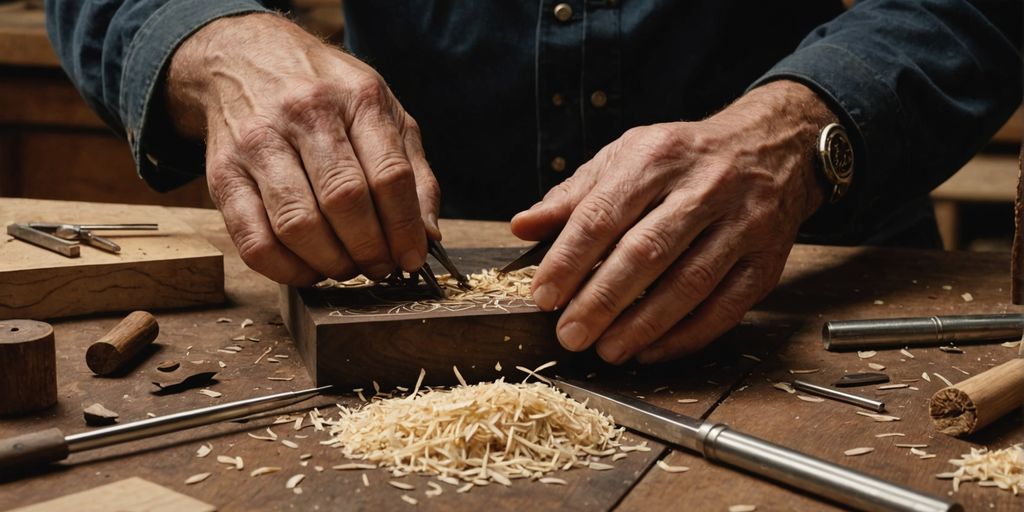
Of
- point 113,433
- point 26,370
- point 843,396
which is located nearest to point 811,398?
point 843,396

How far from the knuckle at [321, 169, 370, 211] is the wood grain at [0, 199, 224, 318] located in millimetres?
472

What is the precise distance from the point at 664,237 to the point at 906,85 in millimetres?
892

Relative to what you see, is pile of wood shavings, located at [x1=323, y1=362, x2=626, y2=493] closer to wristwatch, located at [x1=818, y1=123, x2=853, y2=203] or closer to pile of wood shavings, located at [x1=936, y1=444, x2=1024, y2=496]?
pile of wood shavings, located at [x1=936, y1=444, x2=1024, y2=496]

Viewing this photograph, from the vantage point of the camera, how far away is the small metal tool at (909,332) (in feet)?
5.78

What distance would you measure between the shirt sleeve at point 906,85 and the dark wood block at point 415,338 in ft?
2.61

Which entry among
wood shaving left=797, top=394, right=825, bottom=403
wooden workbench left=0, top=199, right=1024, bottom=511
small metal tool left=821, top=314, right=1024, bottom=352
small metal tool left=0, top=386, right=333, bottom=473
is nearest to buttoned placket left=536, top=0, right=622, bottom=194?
wooden workbench left=0, top=199, right=1024, bottom=511

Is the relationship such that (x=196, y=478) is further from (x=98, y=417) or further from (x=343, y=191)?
(x=343, y=191)

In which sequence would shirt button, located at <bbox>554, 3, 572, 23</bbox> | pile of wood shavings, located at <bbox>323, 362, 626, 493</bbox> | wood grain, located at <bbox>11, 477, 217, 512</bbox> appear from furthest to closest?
shirt button, located at <bbox>554, 3, 572, 23</bbox>, pile of wood shavings, located at <bbox>323, 362, 626, 493</bbox>, wood grain, located at <bbox>11, 477, 217, 512</bbox>

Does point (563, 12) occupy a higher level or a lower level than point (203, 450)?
higher

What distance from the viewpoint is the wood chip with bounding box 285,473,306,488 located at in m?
1.20

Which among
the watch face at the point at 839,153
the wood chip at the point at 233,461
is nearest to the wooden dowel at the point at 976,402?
the watch face at the point at 839,153

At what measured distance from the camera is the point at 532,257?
1826 millimetres

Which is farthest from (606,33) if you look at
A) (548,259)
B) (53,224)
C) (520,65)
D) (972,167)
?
(972,167)

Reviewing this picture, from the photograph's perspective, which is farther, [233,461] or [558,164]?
[558,164]
